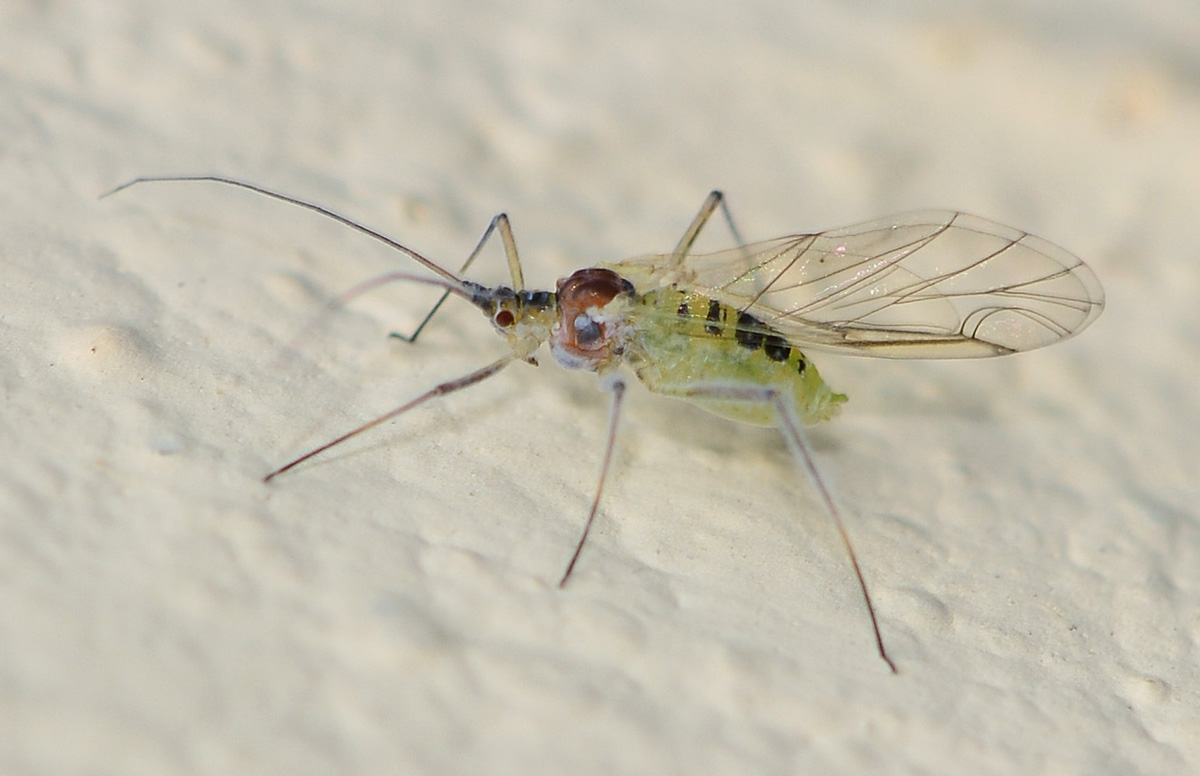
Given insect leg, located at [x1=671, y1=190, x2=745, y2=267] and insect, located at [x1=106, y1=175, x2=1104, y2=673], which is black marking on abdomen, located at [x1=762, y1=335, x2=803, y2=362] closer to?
insect, located at [x1=106, y1=175, x2=1104, y2=673]

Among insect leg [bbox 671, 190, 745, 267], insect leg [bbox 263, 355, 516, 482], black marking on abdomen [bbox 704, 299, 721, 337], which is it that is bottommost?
insect leg [bbox 263, 355, 516, 482]

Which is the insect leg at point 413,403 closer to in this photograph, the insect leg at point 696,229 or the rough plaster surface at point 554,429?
the rough plaster surface at point 554,429

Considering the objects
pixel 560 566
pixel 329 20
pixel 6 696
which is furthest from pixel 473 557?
pixel 329 20

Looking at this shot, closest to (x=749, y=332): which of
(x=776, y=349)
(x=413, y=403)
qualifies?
(x=776, y=349)

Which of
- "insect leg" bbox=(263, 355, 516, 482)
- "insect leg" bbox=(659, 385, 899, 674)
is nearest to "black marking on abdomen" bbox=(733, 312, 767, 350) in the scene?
"insect leg" bbox=(659, 385, 899, 674)

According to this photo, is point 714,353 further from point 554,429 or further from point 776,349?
point 554,429

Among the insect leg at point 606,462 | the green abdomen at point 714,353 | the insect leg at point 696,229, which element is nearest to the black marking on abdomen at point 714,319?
the green abdomen at point 714,353

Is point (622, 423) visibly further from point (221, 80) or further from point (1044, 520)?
point (221, 80)
